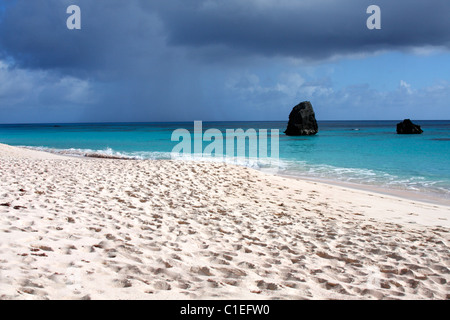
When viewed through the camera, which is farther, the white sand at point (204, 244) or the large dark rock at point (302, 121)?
the large dark rock at point (302, 121)

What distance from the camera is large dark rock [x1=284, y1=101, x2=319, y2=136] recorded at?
225 feet

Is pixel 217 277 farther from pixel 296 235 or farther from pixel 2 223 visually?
pixel 2 223

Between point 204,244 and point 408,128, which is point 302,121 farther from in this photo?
point 204,244

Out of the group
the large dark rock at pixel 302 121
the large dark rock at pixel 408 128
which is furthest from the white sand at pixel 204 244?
the large dark rock at pixel 408 128

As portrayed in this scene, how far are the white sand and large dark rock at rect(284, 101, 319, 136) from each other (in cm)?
5934

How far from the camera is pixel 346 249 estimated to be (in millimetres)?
5762

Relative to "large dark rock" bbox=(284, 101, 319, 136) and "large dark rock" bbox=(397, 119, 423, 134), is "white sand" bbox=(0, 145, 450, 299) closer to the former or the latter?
"large dark rock" bbox=(284, 101, 319, 136)

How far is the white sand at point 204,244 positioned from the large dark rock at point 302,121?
59344 mm

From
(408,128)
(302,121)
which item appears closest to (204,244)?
(302,121)

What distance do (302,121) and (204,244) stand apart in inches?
2599

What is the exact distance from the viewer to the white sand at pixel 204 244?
3.91m

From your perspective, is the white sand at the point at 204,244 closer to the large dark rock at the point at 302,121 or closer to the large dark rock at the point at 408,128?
the large dark rock at the point at 302,121

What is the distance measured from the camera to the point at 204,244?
5.58 meters
